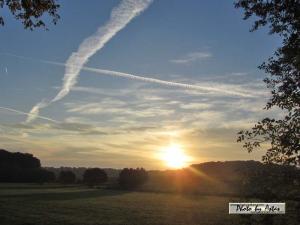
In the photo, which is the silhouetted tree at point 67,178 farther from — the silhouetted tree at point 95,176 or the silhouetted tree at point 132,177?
the silhouetted tree at point 132,177

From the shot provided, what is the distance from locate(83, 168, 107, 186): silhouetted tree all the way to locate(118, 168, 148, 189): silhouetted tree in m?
15.2

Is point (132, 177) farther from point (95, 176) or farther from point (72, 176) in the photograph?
point (72, 176)

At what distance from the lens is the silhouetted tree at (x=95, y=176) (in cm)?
17025

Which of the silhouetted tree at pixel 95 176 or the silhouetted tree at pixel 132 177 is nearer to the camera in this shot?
the silhouetted tree at pixel 132 177

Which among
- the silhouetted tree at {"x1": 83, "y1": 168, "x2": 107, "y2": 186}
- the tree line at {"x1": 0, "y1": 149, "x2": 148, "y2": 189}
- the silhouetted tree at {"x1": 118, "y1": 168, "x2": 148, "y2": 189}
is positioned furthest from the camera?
the silhouetted tree at {"x1": 83, "y1": 168, "x2": 107, "y2": 186}

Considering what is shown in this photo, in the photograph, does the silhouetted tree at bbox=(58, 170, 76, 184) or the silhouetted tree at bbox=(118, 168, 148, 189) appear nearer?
the silhouetted tree at bbox=(118, 168, 148, 189)

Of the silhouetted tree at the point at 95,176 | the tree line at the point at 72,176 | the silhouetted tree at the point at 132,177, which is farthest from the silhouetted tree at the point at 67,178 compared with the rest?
the silhouetted tree at the point at 132,177

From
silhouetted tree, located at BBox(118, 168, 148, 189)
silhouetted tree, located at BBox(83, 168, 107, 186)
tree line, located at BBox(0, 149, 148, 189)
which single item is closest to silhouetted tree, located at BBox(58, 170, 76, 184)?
tree line, located at BBox(0, 149, 148, 189)

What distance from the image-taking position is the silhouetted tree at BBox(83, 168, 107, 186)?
170 m

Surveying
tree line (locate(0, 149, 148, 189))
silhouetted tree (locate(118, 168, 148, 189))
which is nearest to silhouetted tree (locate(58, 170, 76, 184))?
tree line (locate(0, 149, 148, 189))

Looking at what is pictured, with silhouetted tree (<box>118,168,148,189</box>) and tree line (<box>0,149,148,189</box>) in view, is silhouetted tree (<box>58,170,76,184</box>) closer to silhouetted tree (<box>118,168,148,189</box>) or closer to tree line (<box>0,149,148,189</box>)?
tree line (<box>0,149,148,189</box>)

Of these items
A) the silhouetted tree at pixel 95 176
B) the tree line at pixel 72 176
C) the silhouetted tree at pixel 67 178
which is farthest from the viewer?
the silhouetted tree at pixel 67 178

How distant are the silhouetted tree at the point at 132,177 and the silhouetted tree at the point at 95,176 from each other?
50.0ft

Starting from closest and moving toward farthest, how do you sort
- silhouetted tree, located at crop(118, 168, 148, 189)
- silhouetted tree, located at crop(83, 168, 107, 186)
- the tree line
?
silhouetted tree, located at crop(118, 168, 148, 189), the tree line, silhouetted tree, located at crop(83, 168, 107, 186)
